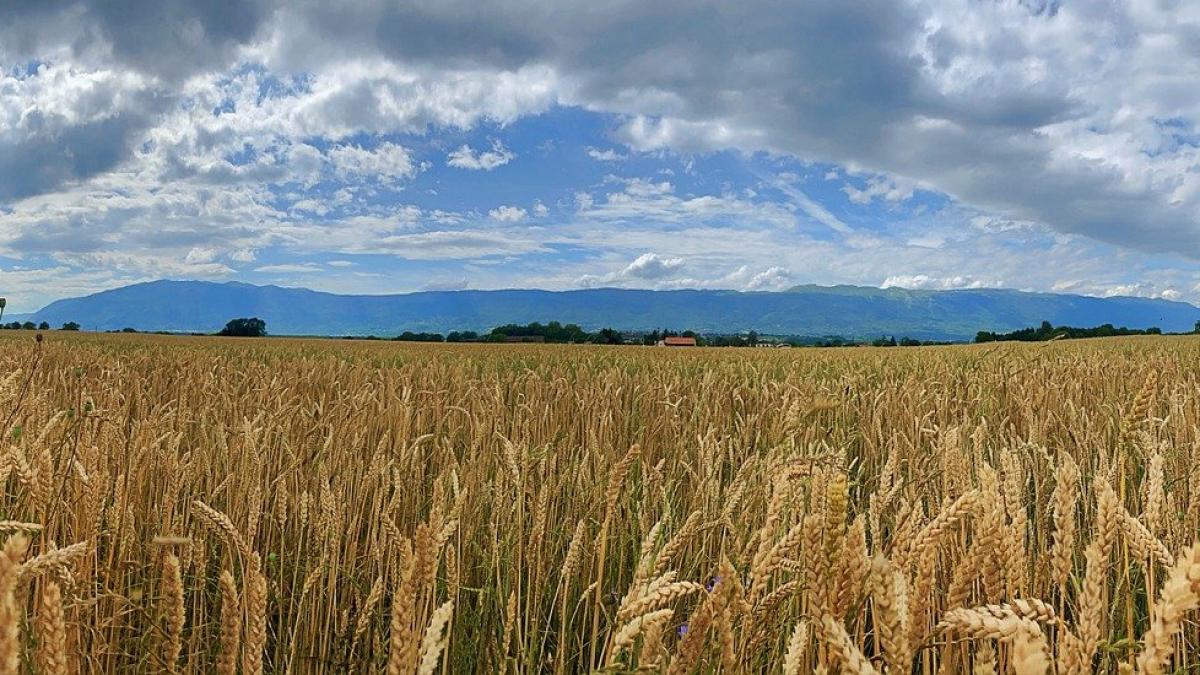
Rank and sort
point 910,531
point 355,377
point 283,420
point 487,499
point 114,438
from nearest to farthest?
1. point 910,531
2. point 487,499
3. point 114,438
4. point 283,420
5. point 355,377

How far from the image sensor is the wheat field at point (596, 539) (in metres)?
0.98

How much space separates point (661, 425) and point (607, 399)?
555 millimetres

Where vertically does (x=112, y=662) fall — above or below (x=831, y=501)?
below

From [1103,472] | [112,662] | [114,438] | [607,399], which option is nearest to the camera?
[112,662]

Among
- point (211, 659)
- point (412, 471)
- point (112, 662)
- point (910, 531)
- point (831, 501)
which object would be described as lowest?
point (211, 659)

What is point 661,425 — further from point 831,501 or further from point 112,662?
point 831,501

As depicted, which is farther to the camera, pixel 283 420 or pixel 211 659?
pixel 283 420

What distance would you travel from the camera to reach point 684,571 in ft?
8.02

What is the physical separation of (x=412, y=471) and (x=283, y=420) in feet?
3.91

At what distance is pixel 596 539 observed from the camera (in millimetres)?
2166

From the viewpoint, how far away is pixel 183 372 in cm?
663

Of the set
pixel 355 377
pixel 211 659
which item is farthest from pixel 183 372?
pixel 211 659

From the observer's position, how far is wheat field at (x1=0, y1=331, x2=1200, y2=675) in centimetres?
98

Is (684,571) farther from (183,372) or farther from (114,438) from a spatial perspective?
(183,372)
